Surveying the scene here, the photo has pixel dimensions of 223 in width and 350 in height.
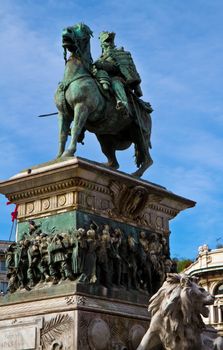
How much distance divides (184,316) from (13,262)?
4.89 metres

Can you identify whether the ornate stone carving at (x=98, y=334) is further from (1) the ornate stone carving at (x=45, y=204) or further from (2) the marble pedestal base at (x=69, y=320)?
(1) the ornate stone carving at (x=45, y=204)

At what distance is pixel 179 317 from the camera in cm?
1302

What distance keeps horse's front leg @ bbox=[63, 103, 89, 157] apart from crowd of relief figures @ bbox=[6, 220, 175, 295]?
6.06 feet

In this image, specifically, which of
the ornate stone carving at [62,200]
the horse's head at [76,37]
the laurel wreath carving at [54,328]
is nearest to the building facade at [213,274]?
the horse's head at [76,37]

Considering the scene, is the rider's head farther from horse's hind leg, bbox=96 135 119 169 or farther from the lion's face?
the lion's face

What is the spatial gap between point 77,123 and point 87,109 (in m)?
0.41

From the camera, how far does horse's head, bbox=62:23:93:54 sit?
17.1m

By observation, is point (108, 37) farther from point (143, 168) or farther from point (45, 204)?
point (45, 204)

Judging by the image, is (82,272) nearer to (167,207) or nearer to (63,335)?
(63,335)

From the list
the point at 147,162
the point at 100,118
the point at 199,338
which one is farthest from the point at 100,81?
the point at 199,338

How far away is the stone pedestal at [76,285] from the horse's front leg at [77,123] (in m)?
0.70

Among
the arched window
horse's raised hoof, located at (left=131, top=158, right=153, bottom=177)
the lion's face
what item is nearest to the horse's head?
horse's raised hoof, located at (left=131, top=158, right=153, bottom=177)

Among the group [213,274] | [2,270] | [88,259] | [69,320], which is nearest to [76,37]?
[88,259]

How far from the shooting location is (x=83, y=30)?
685 inches
